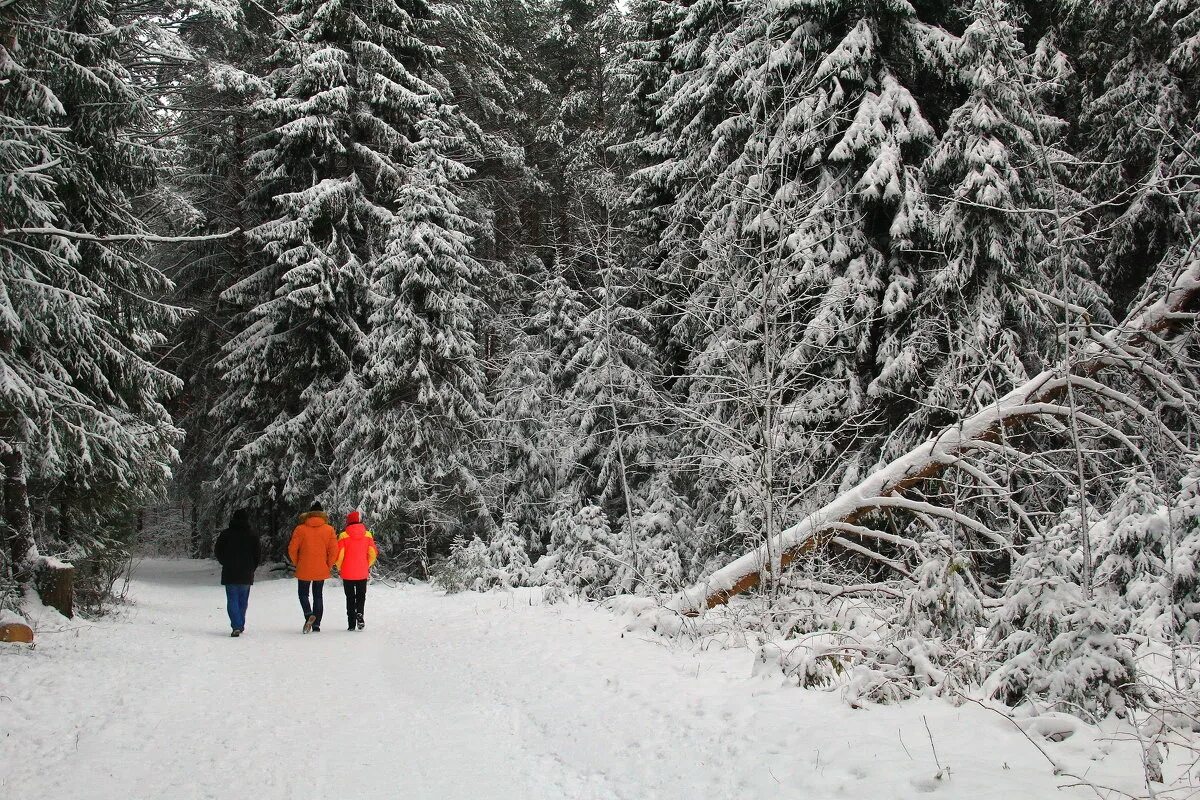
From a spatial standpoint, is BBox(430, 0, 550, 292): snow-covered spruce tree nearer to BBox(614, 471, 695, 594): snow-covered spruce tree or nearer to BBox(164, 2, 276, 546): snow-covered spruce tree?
BBox(164, 2, 276, 546): snow-covered spruce tree

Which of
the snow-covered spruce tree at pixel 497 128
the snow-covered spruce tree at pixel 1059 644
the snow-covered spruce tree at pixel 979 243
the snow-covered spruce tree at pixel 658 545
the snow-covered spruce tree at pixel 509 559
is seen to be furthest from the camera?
the snow-covered spruce tree at pixel 497 128

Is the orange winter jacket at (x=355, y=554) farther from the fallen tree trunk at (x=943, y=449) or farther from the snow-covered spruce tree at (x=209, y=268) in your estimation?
the snow-covered spruce tree at (x=209, y=268)

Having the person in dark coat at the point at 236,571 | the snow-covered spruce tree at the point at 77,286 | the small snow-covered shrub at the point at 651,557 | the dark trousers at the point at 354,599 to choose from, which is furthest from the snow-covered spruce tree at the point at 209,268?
the small snow-covered shrub at the point at 651,557

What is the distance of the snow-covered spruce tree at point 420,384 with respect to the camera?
1638cm

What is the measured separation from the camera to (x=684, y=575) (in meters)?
12.8

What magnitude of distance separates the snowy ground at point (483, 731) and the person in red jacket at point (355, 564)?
6.34ft

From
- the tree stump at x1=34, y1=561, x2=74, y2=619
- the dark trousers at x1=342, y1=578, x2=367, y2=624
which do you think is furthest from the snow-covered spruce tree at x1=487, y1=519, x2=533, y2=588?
the tree stump at x1=34, y1=561, x2=74, y2=619

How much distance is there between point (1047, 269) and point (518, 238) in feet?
60.8

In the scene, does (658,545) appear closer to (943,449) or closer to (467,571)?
(467,571)

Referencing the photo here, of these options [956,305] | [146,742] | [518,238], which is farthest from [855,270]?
[518,238]

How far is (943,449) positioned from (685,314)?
12.0 ft

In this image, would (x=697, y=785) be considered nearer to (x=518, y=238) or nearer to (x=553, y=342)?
(x=553, y=342)

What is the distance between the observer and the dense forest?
18.0 feet

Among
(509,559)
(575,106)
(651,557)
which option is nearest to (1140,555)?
(651,557)
